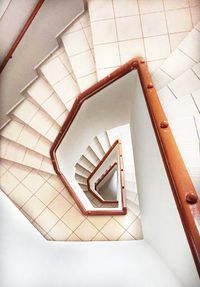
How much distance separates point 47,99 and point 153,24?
173 centimetres

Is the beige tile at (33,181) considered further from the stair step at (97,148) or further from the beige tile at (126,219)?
the stair step at (97,148)

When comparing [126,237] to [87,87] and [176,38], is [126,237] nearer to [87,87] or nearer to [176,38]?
[87,87]

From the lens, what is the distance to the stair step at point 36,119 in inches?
137

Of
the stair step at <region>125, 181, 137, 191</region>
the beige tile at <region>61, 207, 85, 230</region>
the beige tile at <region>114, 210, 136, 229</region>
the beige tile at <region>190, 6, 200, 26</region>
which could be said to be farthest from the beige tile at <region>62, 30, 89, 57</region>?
the stair step at <region>125, 181, 137, 191</region>

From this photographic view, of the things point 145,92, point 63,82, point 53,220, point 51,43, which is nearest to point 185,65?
point 145,92

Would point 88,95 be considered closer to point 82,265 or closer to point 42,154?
point 42,154

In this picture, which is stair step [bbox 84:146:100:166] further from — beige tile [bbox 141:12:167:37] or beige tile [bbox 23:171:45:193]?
beige tile [bbox 141:12:167:37]

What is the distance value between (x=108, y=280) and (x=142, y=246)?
0.46 metres

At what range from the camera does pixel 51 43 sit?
134 inches

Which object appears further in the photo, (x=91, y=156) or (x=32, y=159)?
(x=91, y=156)

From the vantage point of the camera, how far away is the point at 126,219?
2.97 m

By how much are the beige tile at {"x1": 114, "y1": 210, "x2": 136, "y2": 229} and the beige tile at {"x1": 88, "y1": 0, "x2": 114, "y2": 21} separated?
2.49 m

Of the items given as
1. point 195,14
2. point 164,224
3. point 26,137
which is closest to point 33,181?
point 26,137

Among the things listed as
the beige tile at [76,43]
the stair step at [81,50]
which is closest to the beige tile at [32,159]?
the stair step at [81,50]
